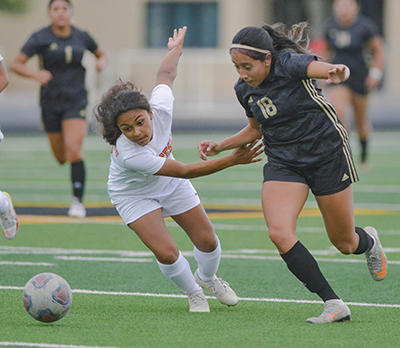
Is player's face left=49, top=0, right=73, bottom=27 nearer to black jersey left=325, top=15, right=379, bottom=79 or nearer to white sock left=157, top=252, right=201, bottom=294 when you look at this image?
black jersey left=325, top=15, right=379, bottom=79

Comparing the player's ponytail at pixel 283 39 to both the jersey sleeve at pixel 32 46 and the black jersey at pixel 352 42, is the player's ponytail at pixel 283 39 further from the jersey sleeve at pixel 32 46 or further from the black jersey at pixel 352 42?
the black jersey at pixel 352 42

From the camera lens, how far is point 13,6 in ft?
99.5

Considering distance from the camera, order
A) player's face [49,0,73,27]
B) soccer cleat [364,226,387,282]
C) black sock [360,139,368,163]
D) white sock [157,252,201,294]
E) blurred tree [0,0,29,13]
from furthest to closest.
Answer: blurred tree [0,0,29,13], black sock [360,139,368,163], player's face [49,0,73,27], soccer cleat [364,226,387,282], white sock [157,252,201,294]


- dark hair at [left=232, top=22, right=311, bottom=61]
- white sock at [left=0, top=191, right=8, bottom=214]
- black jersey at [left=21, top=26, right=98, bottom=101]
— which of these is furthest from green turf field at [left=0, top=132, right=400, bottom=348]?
dark hair at [left=232, top=22, right=311, bottom=61]

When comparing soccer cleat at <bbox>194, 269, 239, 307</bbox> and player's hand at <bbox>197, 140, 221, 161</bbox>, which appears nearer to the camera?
player's hand at <bbox>197, 140, 221, 161</bbox>

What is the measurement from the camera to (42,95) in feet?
32.8

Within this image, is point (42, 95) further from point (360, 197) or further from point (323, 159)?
point (323, 159)

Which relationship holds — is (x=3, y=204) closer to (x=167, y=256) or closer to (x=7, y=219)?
(x=7, y=219)

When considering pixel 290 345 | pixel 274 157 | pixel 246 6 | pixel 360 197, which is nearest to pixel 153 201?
A: pixel 274 157

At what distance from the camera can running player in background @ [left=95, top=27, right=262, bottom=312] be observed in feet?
16.7

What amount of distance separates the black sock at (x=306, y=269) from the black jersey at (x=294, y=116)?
0.58 metres

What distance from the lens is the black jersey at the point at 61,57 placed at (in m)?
9.85

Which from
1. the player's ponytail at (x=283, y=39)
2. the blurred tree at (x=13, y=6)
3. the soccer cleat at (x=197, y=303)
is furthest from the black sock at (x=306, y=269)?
the blurred tree at (x=13, y=6)

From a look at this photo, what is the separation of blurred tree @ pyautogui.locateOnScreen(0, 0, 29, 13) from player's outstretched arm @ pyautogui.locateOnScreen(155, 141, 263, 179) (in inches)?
1037
